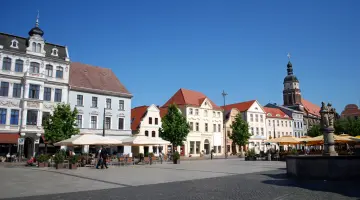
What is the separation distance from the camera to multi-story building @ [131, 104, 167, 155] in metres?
50.6

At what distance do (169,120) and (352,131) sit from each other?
3601 cm

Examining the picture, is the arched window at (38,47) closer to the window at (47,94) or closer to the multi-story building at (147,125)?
the window at (47,94)

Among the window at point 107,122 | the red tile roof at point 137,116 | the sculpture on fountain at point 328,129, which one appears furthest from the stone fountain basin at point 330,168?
the red tile roof at point 137,116

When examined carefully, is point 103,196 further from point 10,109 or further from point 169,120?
point 169,120

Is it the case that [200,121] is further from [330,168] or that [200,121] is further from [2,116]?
[330,168]

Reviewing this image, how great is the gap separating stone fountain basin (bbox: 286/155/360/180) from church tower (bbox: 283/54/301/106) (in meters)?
87.7

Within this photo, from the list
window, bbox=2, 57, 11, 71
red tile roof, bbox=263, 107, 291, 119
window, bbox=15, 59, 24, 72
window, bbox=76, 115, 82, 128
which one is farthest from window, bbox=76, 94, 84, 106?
red tile roof, bbox=263, 107, 291, 119

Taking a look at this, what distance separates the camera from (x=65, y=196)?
1005 cm

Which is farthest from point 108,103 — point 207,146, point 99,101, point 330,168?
point 330,168

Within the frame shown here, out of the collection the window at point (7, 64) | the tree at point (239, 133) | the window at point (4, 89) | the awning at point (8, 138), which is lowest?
the awning at point (8, 138)

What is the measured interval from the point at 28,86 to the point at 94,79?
1120 centimetres

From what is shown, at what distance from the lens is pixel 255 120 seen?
72.6 m

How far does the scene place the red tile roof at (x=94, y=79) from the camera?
44.1m

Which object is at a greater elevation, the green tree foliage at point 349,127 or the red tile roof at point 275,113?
the red tile roof at point 275,113
